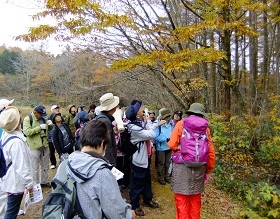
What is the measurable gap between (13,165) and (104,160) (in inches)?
60.2

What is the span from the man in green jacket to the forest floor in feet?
2.02

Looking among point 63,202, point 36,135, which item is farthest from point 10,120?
point 36,135

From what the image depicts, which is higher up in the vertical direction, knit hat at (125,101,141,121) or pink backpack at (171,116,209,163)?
knit hat at (125,101,141,121)

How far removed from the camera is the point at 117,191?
1.70 m

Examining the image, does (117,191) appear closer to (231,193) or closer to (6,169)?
(6,169)

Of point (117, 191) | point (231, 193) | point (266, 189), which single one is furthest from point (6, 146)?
point (231, 193)

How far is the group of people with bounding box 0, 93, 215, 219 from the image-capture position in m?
1.67

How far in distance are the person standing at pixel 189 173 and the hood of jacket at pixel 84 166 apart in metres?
1.76

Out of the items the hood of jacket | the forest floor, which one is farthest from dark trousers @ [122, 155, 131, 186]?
the hood of jacket

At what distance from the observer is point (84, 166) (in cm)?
167

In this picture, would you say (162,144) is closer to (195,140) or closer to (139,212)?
(139,212)

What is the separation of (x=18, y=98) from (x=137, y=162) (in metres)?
29.8

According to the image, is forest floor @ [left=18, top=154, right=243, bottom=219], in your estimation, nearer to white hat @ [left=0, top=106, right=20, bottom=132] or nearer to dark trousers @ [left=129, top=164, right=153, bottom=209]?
dark trousers @ [left=129, top=164, right=153, bottom=209]

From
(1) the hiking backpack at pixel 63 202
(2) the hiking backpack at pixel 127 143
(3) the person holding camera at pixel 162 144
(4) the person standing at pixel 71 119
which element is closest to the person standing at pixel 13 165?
(1) the hiking backpack at pixel 63 202
